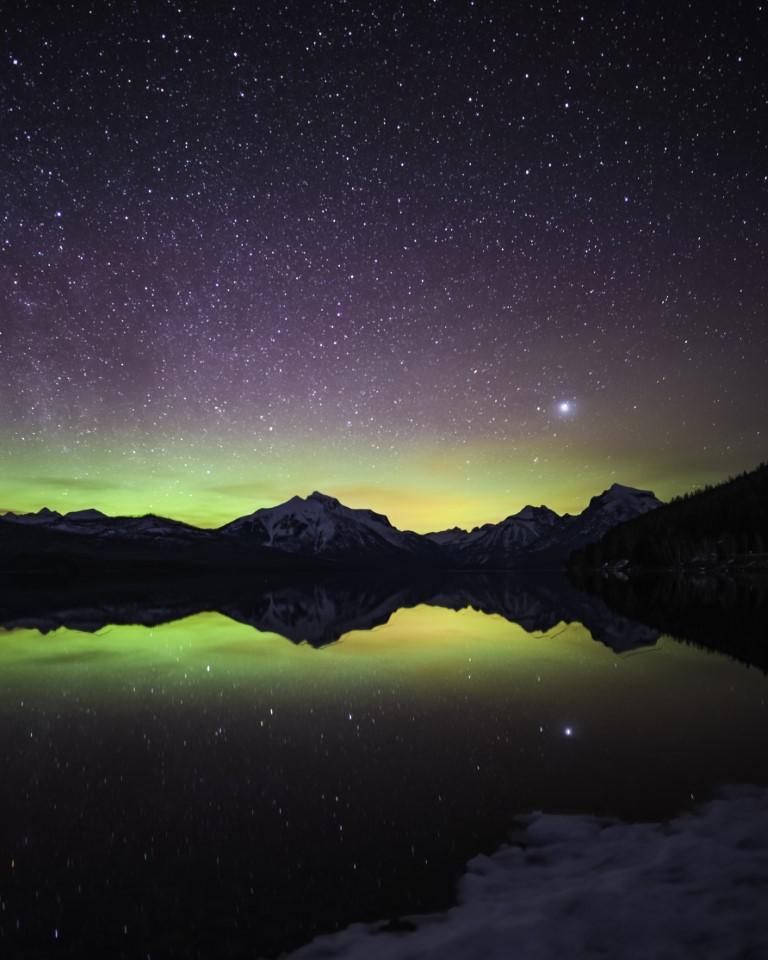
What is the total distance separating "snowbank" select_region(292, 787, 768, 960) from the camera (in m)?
6.83

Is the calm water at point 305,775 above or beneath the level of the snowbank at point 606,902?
beneath

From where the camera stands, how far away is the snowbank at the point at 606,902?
22.4 feet

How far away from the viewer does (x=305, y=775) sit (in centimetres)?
1389

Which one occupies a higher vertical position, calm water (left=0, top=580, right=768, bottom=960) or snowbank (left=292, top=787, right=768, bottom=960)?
snowbank (left=292, top=787, right=768, bottom=960)

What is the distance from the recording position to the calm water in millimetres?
8414

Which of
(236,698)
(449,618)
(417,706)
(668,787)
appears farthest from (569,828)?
(449,618)

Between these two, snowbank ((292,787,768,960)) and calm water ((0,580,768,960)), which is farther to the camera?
calm water ((0,580,768,960))

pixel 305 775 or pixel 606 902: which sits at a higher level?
pixel 606 902

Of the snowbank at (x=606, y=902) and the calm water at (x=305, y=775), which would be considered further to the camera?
the calm water at (x=305, y=775)

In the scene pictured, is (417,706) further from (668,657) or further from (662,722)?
(668,657)

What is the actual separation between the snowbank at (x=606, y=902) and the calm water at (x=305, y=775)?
638mm

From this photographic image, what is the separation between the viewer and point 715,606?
53688 mm

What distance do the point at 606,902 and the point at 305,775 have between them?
8.05 m

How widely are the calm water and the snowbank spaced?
638 mm
